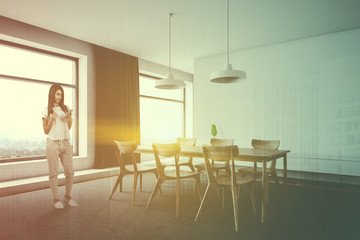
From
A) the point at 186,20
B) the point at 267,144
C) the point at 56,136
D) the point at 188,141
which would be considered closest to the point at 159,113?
the point at 188,141

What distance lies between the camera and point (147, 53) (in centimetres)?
677

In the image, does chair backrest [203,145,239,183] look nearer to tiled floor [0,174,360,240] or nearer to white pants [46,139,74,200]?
tiled floor [0,174,360,240]

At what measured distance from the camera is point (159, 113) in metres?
8.43

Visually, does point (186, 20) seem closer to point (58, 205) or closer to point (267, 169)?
point (267, 169)

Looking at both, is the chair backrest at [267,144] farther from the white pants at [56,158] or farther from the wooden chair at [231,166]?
the white pants at [56,158]

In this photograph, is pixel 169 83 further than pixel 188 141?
No

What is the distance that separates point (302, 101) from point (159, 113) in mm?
4358

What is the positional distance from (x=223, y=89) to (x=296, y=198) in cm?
365

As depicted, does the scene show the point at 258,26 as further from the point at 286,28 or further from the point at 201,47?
the point at 201,47

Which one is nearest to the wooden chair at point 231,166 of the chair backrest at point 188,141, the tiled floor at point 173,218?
the tiled floor at point 173,218

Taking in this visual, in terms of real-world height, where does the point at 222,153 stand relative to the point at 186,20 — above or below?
below

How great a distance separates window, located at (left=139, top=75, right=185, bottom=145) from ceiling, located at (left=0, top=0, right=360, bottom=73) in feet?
6.46

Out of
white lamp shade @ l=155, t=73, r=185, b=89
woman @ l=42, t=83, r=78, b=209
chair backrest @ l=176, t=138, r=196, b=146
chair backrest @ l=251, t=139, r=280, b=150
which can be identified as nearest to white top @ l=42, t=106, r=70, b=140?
woman @ l=42, t=83, r=78, b=209

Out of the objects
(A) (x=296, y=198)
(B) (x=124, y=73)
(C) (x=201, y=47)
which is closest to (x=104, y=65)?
(B) (x=124, y=73)
